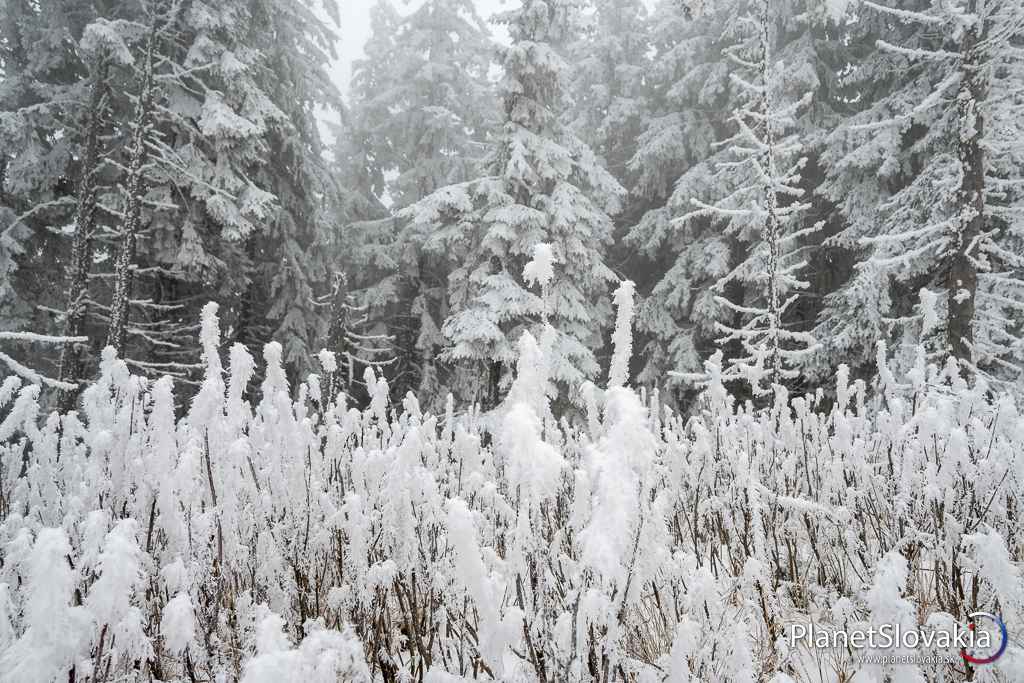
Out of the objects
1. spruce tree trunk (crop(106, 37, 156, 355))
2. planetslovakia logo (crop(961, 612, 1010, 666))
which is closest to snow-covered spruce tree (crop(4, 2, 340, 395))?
spruce tree trunk (crop(106, 37, 156, 355))

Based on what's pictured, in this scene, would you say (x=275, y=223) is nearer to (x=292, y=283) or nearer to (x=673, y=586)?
(x=292, y=283)

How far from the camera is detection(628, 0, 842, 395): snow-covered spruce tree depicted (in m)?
14.7

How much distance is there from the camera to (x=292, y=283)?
14977mm

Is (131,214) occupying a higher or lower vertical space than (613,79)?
lower

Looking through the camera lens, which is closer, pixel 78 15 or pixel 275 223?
pixel 78 15

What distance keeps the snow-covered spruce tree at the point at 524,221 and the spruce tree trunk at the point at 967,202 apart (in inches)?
271

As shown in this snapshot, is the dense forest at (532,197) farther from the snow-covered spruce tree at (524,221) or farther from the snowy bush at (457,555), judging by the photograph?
the snowy bush at (457,555)

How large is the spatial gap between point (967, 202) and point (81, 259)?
50.5ft

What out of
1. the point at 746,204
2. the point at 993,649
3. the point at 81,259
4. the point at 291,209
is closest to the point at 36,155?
the point at 81,259

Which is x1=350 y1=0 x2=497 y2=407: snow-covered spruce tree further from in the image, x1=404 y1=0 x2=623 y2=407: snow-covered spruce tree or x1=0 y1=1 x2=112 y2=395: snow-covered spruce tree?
x1=0 y1=1 x2=112 y2=395: snow-covered spruce tree

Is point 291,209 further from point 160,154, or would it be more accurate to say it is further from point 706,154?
point 706,154

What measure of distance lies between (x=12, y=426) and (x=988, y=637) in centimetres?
440

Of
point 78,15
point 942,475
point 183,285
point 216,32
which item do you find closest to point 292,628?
point 942,475

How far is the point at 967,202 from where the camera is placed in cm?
923
